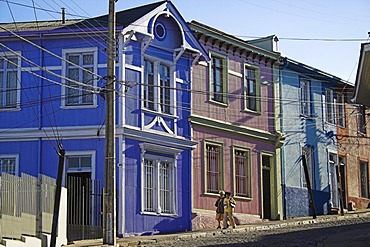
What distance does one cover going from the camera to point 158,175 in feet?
90.0

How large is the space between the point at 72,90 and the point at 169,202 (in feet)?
17.4

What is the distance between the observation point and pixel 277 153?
34.5 meters

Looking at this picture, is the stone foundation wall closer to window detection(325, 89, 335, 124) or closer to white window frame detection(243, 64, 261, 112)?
white window frame detection(243, 64, 261, 112)

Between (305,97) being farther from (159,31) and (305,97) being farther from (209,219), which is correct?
(159,31)

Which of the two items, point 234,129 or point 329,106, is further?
point 329,106

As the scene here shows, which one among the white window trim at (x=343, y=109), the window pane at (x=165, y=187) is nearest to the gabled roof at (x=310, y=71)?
the white window trim at (x=343, y=109)

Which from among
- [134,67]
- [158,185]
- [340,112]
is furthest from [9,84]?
[340,112]

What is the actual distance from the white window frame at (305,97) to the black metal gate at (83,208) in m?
14.3

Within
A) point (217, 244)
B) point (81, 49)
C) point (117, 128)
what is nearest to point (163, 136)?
point (117, 128)

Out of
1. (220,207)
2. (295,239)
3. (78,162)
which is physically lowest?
(295,239)

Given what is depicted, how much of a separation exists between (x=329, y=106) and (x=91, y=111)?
16213mm

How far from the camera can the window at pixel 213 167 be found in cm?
3036

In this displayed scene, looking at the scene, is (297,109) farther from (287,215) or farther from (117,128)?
(117,128)

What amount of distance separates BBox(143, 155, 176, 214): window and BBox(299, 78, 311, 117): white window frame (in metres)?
10.7
